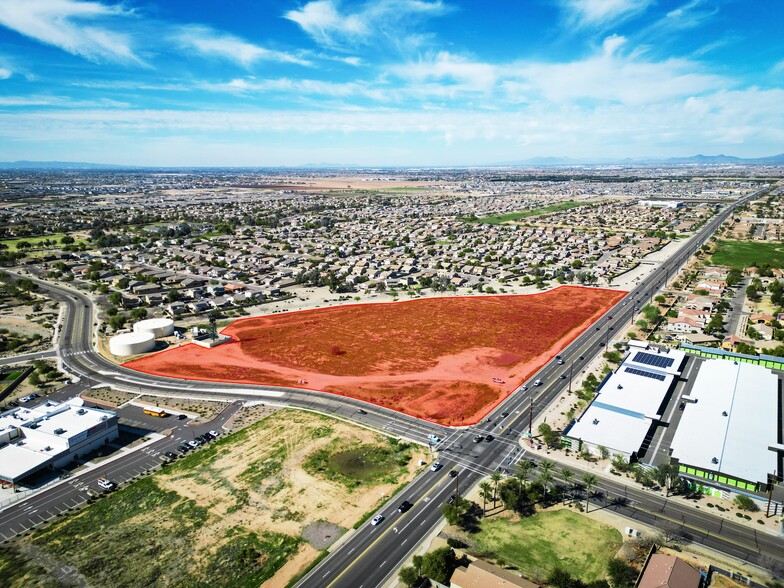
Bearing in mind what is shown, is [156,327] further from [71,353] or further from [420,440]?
[420,440]

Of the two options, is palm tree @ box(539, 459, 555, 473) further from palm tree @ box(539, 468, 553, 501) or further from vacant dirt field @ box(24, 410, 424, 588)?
vacant dirt field @ box(24, 410, 424, 588)

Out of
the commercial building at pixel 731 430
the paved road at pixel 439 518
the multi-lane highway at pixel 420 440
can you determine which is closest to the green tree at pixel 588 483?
the multi-lane highway at pixel 420 440

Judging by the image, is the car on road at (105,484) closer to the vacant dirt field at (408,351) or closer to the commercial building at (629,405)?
the vacant dirt field at (408,351)


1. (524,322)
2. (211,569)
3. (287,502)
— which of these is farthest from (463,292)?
(211,569)

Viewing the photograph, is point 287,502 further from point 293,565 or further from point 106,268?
point 106,268

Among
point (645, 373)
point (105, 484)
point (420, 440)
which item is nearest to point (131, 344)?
point (105, 484)
